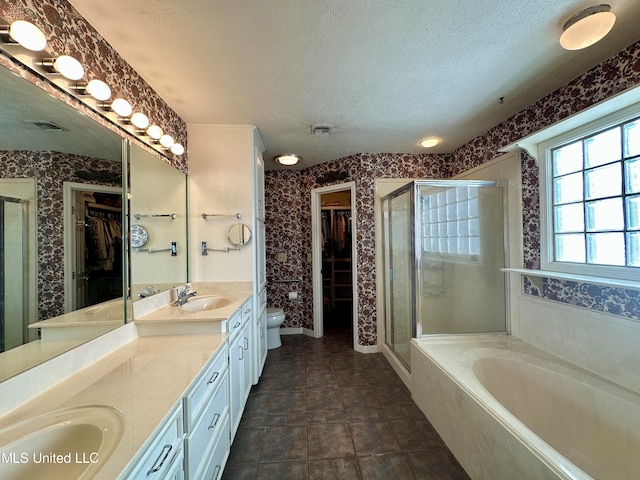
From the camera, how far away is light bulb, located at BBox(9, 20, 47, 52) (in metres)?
0.89

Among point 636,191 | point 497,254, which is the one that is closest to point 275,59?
point 636,191

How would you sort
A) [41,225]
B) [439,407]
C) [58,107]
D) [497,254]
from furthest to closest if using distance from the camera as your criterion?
[497,254] < [439,407] < [58,107] < [41,225]

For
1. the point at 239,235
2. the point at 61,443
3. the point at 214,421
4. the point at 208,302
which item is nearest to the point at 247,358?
the point at 208,302

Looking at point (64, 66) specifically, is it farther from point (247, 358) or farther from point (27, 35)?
point (247, 358)

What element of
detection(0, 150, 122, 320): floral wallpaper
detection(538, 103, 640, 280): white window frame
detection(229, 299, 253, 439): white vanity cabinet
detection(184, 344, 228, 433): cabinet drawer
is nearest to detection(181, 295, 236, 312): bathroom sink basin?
detection(229, 299, 253, 439): white vanity cabinet

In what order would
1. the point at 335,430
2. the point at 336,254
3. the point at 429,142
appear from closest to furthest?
the point at 335,430
the point at 429,142
the point at 336,254

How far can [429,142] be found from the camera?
106 inches

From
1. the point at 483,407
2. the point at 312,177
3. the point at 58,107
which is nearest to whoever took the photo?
the point at 58,107

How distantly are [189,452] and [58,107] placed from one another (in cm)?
153

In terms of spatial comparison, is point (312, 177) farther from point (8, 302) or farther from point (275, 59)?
point (8, 302)

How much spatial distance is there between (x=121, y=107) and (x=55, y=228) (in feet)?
2.55

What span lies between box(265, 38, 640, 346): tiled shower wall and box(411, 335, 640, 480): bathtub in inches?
19.4

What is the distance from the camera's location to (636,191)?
1416mm

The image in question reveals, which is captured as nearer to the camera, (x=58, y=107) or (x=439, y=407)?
(x=58, y=107)
